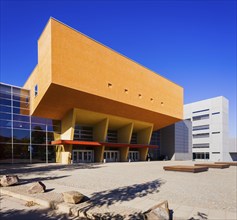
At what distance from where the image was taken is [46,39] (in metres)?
26.7

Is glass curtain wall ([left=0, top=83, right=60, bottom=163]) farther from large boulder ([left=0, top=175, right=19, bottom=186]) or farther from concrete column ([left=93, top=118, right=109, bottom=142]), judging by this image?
large boulder ([left=0, top=175, right=19, bottom=186])

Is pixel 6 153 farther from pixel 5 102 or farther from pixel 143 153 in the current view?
pixel 143 153

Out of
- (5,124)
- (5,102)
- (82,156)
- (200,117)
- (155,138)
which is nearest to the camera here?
(5,124)

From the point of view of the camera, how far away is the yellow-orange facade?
2612 cm

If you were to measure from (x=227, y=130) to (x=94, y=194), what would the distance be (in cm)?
6796

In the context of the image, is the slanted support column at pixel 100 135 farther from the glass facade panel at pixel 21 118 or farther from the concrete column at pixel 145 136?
the concrete column at pixel 145 136

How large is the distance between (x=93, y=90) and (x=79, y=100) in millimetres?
2321

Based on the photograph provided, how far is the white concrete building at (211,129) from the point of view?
65.6 metres

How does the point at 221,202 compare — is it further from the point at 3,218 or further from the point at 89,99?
the point at 89,99

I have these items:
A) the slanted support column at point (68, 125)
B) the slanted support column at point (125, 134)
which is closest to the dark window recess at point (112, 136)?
the slanted support column at point (125, 134)

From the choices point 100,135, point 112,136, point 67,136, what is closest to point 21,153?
point 67,136

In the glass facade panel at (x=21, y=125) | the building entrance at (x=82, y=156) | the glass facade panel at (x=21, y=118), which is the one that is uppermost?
the glass facade panel at (x=21, y=118)

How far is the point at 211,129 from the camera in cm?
6750

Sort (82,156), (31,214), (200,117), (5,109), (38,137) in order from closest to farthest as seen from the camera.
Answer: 1. (31,214)
2. (5,109)
3. (38,137)
4. (82,156)
5. (200,117)
